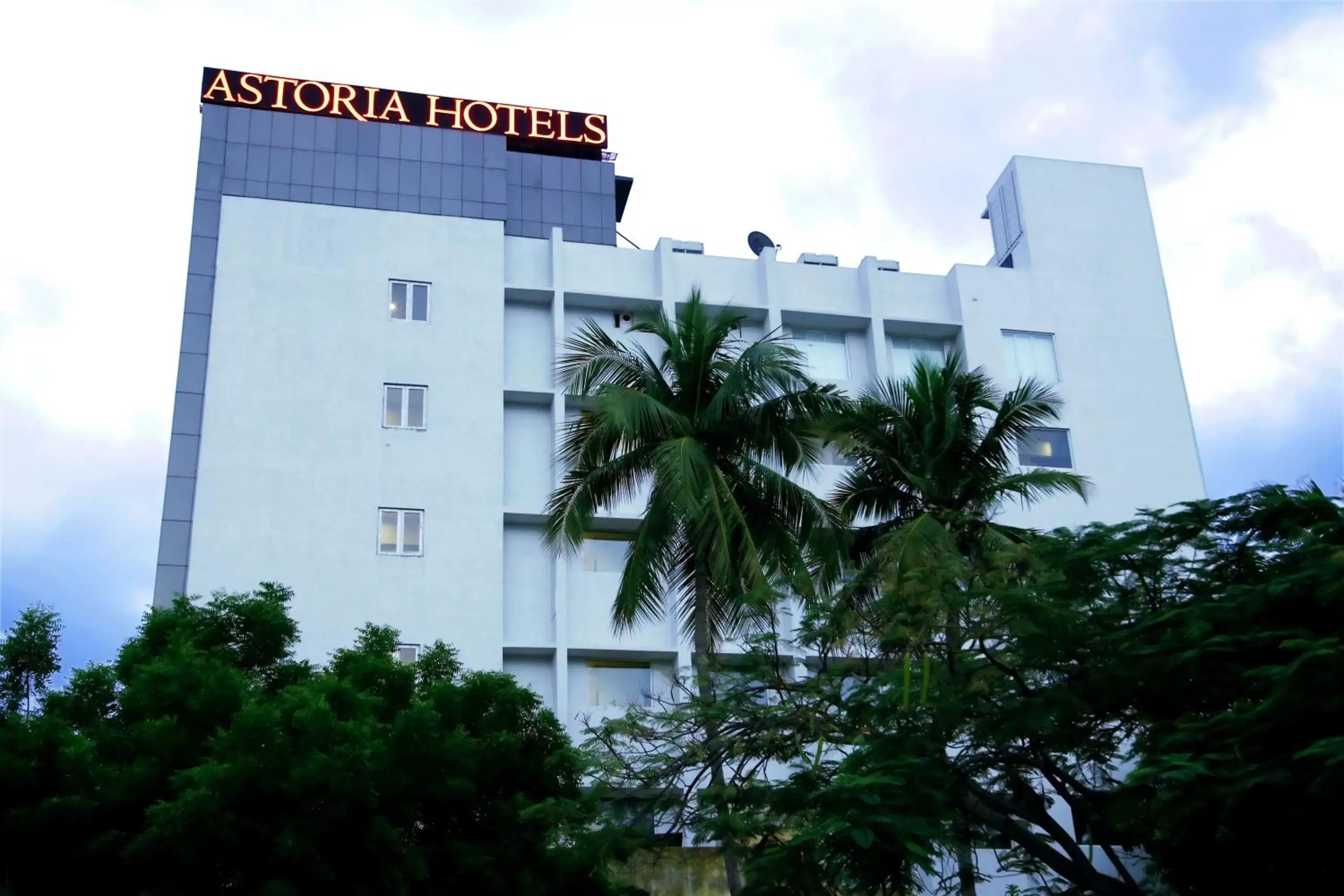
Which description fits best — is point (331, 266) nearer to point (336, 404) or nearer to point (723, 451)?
point (336, 404)

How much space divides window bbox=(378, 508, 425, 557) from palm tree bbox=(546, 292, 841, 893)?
32.0 ft

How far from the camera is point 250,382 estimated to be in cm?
3444

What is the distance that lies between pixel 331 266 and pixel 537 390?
228 inches

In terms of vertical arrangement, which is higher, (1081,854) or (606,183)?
(606,183)

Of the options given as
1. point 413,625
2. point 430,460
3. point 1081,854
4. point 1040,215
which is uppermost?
point 1040,215

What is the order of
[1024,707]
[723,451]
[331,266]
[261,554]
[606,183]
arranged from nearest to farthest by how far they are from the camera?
1. [1024,707]
2. [723,451]
3. [261,554]
4. [331,266]
5. [606,183]

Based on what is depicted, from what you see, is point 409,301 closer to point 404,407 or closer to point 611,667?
point 404,407

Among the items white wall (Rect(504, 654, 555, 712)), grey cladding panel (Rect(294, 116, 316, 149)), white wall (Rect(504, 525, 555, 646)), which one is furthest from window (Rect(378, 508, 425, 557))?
grey cladding panel (Rect(294, 116, 316, 149))

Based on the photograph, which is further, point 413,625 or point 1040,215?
point 1040,215

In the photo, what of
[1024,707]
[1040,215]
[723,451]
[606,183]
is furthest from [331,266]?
[1024,707]

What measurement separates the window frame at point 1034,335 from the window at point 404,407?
594 inches

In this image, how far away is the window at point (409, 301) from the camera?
35969mm

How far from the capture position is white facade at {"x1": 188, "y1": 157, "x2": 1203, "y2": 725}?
109ft

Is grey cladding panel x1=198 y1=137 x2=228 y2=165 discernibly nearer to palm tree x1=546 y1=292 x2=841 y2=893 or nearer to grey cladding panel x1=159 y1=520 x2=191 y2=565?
grey cladding panel x1=159 y1=520 x2=191 y2=565
